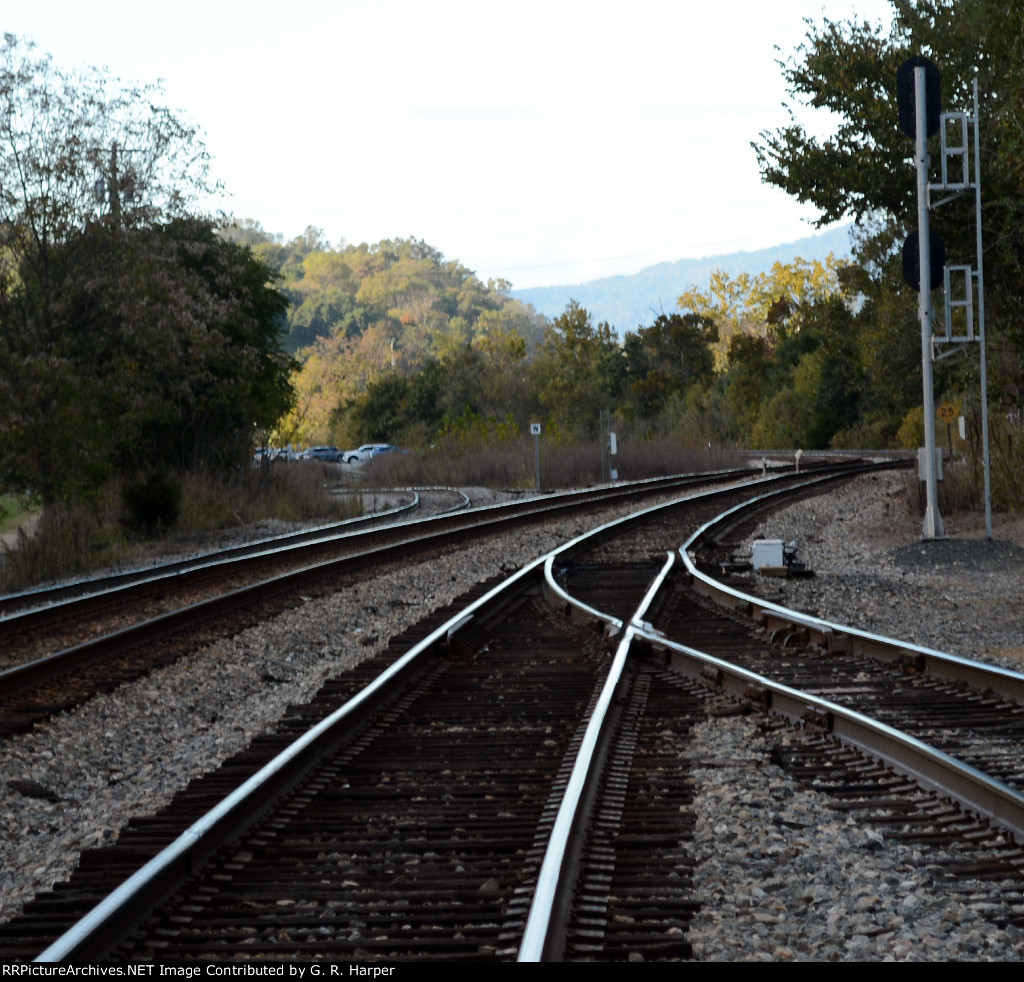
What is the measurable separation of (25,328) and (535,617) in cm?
1369

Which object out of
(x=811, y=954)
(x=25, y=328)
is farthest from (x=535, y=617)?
(x=25, y=328)

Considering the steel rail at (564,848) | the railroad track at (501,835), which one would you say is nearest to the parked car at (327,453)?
the railroad track at (501,835)

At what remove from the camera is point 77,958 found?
3508 millimetres

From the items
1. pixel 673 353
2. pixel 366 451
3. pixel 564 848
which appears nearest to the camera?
pixel 564 848

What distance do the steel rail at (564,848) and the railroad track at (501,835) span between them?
0.03 ft

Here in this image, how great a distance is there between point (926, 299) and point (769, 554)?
15.8 ft

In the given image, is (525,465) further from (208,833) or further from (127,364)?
(208,833)

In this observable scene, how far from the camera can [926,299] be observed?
16312mm

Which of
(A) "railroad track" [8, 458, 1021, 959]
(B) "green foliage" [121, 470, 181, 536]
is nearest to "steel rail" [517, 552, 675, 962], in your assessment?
(A) "railroad track" [8, 458, 1021, 959]

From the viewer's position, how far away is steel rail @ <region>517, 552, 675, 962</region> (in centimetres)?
362

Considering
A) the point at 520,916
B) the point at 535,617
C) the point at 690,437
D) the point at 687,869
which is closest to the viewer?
the point at 520,916

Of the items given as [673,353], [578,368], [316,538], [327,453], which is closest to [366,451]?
[327,453]

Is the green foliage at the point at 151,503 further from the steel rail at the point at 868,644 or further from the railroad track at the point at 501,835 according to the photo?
the railroad track at the point at 501,835

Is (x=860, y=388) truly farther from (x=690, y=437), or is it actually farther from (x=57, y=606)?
(x=57, y=606)
